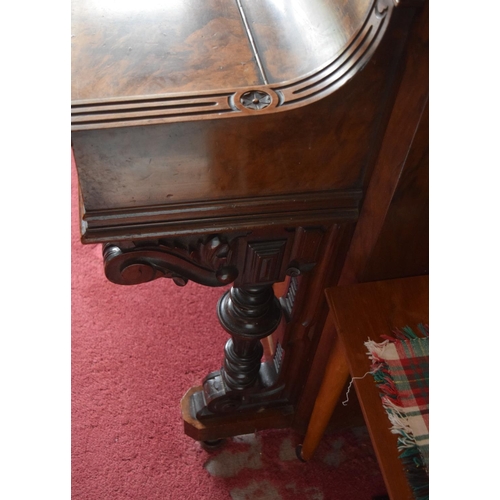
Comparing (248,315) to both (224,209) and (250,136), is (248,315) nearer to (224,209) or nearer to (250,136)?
(224,209)

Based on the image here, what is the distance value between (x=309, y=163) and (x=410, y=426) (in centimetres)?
38

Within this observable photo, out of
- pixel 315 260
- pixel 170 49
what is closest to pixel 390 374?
pixel 315 260

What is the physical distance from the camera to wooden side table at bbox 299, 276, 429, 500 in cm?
79

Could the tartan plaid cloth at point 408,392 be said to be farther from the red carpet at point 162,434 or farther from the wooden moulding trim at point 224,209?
the red carpet at point 162,434

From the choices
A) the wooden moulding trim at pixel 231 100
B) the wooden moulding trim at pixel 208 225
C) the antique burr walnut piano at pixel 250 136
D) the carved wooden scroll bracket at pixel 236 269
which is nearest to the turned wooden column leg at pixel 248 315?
the carved wooden scroll bracket at pixel 236 269

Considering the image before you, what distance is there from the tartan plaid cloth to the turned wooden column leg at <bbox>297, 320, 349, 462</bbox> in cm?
8

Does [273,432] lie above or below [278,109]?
below

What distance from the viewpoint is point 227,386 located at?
1.38m

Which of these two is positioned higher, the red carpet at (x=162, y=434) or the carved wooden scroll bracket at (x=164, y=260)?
the carved wooden scroll bracket at (x=164, y=260)

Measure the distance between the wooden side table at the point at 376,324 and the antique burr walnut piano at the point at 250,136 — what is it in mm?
59

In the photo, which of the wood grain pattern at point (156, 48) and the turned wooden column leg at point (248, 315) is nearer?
the wood grain pattern at point (156, 48)

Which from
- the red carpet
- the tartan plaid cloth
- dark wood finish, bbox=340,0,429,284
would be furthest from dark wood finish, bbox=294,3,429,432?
the red carpet

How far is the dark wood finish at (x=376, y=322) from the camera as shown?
79 cm

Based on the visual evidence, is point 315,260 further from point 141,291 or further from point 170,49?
point 141,291
